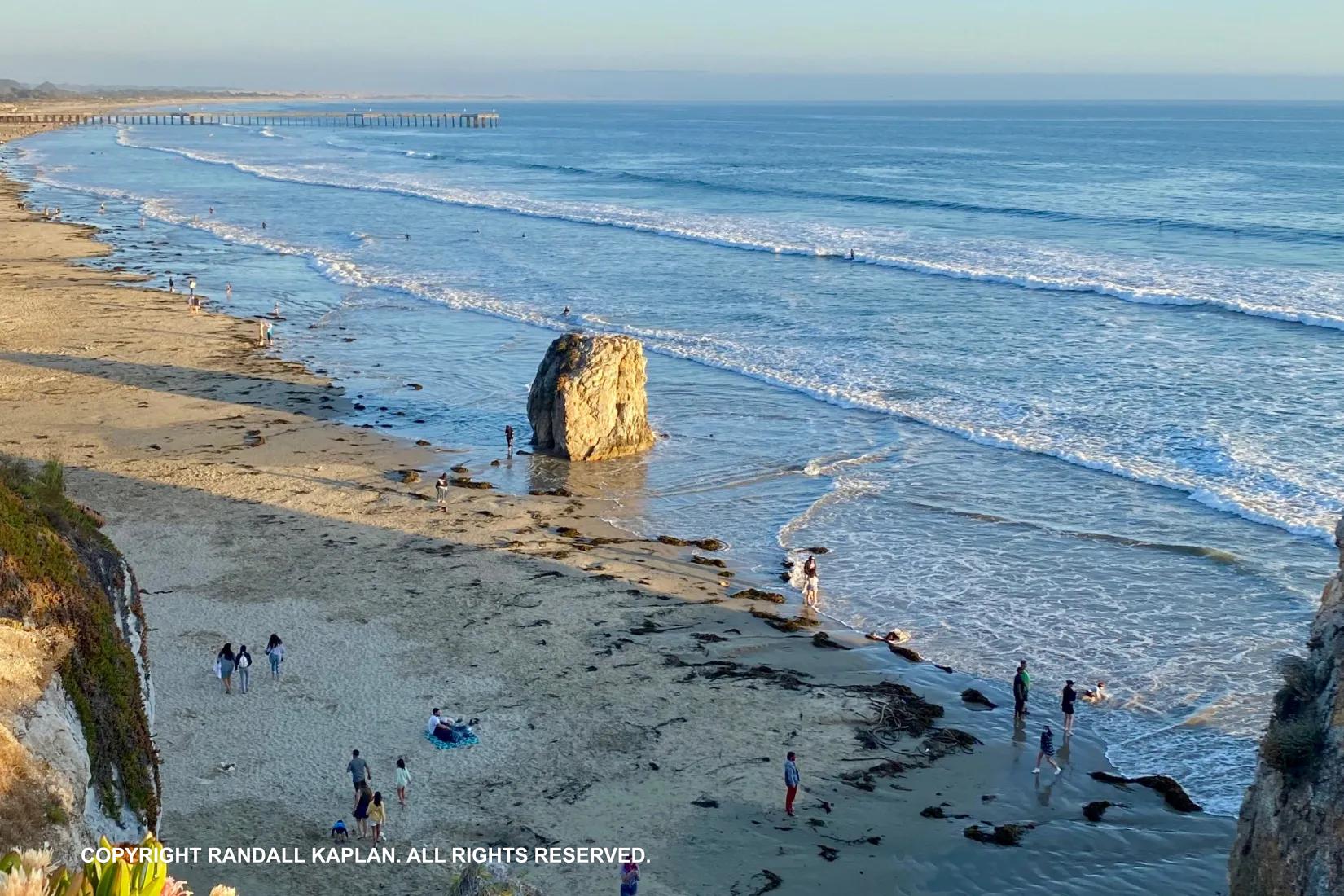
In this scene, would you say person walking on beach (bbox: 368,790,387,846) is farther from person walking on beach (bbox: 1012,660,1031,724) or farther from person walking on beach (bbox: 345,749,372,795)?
person walking on beach (bbox: 1012,660,1031,724)

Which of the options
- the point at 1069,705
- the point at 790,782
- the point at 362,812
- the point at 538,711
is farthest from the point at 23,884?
the point at 1069,705

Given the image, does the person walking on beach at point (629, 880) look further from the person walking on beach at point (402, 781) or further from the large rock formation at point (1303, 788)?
the large rock formation at point (1303, 788)

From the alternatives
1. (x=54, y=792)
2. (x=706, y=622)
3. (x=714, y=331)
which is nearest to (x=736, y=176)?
(x=714, y=331)

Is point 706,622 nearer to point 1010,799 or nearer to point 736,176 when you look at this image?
point 1010,799

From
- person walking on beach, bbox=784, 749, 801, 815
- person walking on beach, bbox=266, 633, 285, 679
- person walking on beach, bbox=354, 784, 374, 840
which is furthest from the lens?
person walking on beach, bbox=266, 633, 285, 679

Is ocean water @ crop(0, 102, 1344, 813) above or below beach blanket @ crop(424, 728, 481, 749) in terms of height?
above

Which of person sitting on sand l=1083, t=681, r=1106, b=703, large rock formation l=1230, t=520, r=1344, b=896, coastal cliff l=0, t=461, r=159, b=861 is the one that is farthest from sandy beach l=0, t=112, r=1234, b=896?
coastal cliff l=0, t=461, r=159, b=861

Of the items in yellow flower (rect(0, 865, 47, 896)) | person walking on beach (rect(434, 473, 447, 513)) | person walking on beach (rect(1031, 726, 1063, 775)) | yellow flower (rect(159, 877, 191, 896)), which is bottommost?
person walking on beach (rect(1031, 726, 1063, 775))

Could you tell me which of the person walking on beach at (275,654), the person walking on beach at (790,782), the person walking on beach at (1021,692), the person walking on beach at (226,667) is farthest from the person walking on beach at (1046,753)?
the person walking on beach at (226,667)
